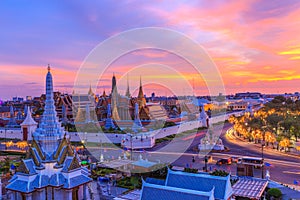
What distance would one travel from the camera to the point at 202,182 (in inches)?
572

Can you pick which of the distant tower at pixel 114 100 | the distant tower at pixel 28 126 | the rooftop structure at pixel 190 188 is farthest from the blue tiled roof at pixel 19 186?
the distant tower at pixel 114 100

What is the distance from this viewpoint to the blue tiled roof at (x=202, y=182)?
14.1 meters

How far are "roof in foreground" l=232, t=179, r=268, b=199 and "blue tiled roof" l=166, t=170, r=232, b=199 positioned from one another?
3.98 meters

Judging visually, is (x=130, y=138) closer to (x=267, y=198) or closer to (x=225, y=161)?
(x=225, y=161)

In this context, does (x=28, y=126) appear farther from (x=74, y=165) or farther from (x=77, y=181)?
(x=77, y=181)

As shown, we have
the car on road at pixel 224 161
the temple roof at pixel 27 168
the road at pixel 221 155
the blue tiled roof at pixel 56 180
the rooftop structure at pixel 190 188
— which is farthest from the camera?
the car on road at pixel 224 161

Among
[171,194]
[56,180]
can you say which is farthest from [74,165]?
[171,194]

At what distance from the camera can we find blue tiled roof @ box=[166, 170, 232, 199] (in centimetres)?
1406

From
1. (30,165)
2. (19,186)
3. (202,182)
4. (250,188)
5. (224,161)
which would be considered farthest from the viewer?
(224,161)

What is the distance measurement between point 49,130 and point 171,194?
28.2 feet

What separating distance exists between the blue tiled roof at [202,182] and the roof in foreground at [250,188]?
3978 millimetres

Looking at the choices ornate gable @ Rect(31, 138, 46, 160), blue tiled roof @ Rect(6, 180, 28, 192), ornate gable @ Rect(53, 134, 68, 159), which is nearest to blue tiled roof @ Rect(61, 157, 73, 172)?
ornate gable @ Rect(53, 134, 68, 159)

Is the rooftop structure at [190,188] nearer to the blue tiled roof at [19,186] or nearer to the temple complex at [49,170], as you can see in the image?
the temple complex at [49,170]

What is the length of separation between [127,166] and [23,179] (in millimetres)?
10223
